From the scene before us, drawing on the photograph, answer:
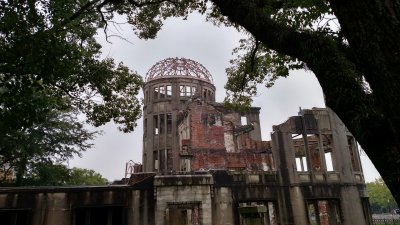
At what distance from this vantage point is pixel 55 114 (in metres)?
26.6

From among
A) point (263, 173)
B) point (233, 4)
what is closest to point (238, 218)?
point (263, 173)

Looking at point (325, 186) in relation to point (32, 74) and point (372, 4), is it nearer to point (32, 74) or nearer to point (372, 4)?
point (32, 74)

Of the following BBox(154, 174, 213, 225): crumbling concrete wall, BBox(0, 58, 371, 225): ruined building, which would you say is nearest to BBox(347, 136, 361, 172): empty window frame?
BBox(0, 58, 371, 225): ruined building

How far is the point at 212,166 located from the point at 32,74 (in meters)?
20.0

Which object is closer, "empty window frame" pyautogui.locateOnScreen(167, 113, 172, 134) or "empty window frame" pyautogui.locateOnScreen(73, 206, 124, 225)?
"empty window frame" pyautogui.locateOnScreen(73, 206, 124, 225)

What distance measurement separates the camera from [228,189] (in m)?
17.7

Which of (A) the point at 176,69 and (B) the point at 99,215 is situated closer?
(B) the point at 99,215

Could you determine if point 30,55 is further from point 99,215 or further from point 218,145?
point 218,145

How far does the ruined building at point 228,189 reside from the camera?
15.7m

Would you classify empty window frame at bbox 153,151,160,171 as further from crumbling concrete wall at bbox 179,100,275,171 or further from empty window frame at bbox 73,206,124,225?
empty window frame at bbox 73,206,124,225

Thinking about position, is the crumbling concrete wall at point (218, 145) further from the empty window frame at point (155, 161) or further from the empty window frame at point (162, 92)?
the empty window frame at point (155, 161)

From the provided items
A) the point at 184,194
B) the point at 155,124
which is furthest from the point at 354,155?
the point at 155,124

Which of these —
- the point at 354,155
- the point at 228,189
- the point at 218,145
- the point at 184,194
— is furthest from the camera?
Result: the point at 218,145

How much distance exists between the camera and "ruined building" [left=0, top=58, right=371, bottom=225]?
51.4 ft
